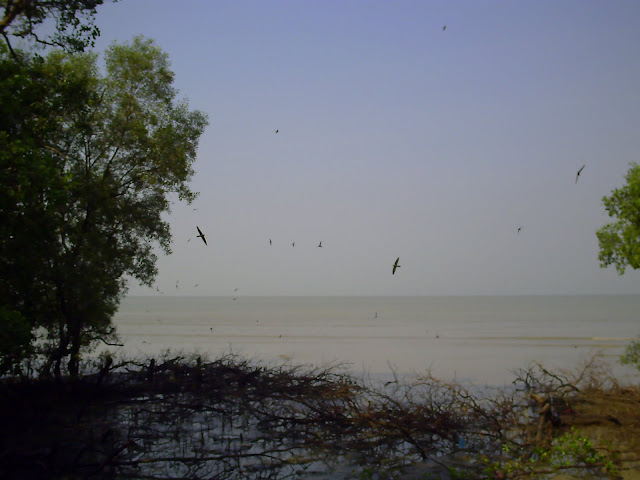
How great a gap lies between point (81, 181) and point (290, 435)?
39.6 ft

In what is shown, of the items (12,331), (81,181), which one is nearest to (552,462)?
(12,331)

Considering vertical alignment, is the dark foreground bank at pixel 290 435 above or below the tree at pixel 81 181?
below

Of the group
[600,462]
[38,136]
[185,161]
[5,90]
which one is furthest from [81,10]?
[600,462]

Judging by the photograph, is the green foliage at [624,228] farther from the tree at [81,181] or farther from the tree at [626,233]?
the tree at [81,181]

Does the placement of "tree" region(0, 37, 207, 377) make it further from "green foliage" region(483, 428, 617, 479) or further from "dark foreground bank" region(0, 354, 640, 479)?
"green foliage" region(483, 428, 617, 479)

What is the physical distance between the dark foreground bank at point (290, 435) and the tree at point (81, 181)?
111 inches

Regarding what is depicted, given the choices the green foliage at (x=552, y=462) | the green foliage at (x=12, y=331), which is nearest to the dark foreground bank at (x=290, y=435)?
the green foliage at (x=552, y=462)

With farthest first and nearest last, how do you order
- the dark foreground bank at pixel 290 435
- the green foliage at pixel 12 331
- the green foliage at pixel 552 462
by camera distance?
the green foliage at pixel 12 331 < the dark foreground bank at pixel 290 435 < the green foliage at pixel 552 462

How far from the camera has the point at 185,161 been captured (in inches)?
907

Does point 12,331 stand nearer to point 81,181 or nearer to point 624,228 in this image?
point 81,181

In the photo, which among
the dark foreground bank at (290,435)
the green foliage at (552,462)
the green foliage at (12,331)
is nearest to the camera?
the green foliage at (552,462)

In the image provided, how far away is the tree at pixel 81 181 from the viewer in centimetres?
1357

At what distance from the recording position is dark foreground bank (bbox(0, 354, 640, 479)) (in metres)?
11.5

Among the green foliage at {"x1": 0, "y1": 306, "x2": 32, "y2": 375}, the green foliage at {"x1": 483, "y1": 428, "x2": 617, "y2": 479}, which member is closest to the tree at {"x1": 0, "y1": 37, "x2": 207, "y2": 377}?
the green foliage at {"x1": 0, "y1": 306, "x2": 32, "y2": 375}
